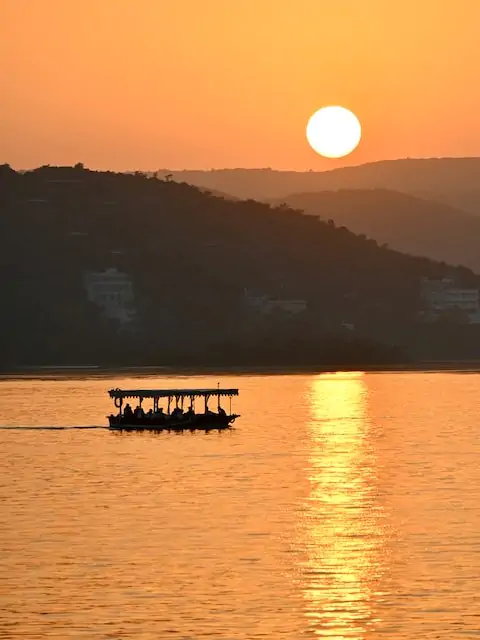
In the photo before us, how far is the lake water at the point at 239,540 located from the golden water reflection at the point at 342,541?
0.27 feet

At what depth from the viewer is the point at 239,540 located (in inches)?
2798

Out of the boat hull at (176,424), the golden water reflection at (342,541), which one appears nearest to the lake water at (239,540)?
the golden water reflection at (342,541)

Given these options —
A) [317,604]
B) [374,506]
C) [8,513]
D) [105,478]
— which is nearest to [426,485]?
[374,506]

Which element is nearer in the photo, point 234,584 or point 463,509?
point 234,584

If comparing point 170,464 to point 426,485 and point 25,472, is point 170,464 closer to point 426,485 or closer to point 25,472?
point 25,472

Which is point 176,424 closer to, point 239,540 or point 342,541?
point 239,540

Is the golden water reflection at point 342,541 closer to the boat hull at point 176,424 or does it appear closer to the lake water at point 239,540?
the lake water at point 239,540

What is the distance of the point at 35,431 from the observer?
14538cm

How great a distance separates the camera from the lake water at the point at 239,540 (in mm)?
54844

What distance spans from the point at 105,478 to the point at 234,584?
4107cm

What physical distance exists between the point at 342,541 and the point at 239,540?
387 cm

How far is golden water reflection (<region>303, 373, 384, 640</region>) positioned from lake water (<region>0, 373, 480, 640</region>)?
0.08 metres

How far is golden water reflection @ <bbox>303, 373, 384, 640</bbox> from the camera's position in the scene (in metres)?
55.2

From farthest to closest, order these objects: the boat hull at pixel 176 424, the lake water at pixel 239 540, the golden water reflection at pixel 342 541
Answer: the boat hull at pixel 176 424 < the golden water reflection at pixel 342 541 < the lake water at pixel 239 540
